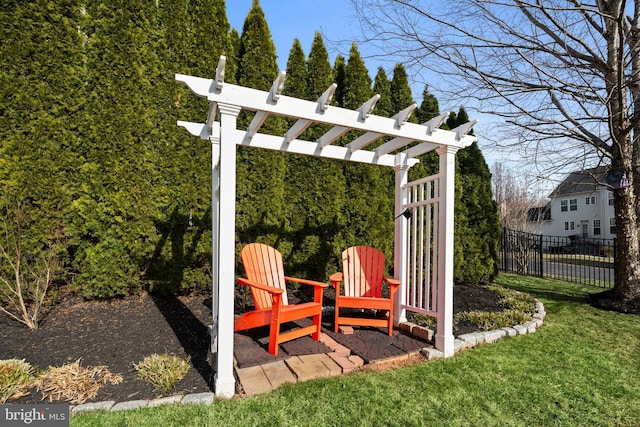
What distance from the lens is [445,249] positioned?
2.96m

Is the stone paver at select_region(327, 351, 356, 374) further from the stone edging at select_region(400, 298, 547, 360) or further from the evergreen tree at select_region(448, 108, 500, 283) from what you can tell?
the evergreen tree at select_region(448, 108, 500, 283)

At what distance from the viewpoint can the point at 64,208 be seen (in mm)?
3529

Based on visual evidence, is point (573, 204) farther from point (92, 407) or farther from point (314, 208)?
point (92, 407)

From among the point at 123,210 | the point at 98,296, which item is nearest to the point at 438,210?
the point at 123,210

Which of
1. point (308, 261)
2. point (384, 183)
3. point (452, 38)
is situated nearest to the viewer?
point (452, 38)

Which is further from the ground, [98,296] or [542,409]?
[98,296]

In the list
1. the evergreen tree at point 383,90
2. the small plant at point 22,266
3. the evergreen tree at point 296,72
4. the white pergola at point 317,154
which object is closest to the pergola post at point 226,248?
the white pergola at point 317,154

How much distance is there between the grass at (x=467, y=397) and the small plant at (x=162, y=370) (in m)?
0.25

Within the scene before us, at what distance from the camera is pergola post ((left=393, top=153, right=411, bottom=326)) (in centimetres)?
353

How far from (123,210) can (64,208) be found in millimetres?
569

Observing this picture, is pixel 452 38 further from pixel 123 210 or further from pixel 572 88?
pixel 123 210

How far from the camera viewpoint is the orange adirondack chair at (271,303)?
259cm

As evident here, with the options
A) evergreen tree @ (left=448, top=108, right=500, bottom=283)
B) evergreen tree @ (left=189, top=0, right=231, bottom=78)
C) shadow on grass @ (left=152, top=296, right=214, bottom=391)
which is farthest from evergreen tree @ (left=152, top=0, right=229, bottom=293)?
evergreen tree @ (left=448, top=108, right=500, bottom=283)

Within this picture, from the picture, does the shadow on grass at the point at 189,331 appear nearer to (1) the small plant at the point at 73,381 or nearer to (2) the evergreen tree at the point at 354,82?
(1) the small plant at the point at 73,381
